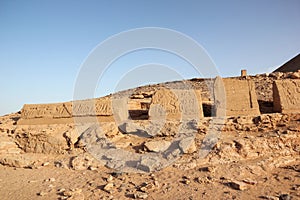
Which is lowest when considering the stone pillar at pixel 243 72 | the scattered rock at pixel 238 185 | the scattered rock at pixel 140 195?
the scattered rock at pixel 140 195

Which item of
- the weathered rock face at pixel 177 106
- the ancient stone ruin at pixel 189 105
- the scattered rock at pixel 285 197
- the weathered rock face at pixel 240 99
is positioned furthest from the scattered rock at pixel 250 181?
the weathered rock face at pixel 240 99

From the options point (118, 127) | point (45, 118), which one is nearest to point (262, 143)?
point (118, 127)

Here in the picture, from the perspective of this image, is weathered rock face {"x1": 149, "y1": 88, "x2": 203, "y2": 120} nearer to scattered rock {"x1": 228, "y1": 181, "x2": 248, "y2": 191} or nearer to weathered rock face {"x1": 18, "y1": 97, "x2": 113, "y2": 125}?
weathered rock face {"x1": 18, "y1": 97, "x2": 113, "y2": 125}

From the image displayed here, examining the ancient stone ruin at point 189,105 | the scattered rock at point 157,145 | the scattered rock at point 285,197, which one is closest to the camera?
the scattered rock at point 285,197

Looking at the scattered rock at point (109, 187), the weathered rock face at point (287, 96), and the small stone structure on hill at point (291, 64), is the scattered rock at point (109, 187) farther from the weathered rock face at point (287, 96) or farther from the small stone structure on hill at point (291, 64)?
the small stone structure on hill at point (291, 64)

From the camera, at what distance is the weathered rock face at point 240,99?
6.98 m

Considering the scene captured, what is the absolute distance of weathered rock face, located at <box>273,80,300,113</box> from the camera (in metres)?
6.55

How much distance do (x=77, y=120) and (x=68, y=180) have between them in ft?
9.48

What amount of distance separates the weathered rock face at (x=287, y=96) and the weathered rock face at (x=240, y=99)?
586mm

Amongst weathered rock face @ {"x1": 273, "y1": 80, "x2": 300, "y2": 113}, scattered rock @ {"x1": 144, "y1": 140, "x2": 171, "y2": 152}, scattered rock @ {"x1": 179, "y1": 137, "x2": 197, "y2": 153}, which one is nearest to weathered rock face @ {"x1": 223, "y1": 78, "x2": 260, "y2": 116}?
weathered rock face @ {"x1": 273, "y1": 80, "x2": 300, "y2": 113}

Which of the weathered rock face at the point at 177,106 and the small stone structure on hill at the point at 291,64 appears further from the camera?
the small stone structure on hill at the point at 291,64

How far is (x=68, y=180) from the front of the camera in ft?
15.8

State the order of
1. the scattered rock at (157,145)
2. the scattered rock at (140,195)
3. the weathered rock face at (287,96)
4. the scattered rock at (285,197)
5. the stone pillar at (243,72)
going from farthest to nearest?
the stone pillar at (243,72) < the weathered rock face at (287,96) < the scattered rock at (157,145) < the scattered rock at (140,195) < the scattered rock at (285,197)

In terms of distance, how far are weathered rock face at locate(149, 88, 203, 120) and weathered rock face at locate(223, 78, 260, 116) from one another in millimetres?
864
